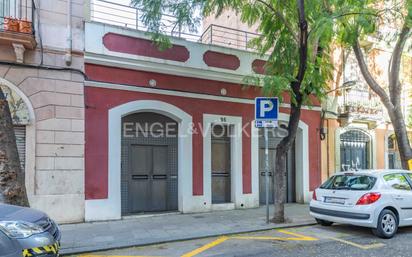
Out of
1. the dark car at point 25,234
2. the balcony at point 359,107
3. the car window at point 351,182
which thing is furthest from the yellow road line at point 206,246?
the balcony at point 359,107

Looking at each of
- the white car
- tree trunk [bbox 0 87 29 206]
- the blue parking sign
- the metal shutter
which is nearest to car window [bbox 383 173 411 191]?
the white car

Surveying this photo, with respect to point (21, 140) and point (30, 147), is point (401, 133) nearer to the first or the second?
point (30, 147)

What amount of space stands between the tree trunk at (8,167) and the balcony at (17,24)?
2560 mm

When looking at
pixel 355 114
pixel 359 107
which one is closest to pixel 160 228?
pixel 355 114

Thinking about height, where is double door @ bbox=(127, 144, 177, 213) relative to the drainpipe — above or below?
below

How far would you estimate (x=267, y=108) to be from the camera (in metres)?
8.90

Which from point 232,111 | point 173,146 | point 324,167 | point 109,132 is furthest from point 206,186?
point 324,167

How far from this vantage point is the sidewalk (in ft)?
23.4

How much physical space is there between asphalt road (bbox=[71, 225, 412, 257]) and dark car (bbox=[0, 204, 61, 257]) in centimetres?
192

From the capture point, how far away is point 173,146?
10.7 m

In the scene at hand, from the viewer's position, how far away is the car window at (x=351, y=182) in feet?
26.2

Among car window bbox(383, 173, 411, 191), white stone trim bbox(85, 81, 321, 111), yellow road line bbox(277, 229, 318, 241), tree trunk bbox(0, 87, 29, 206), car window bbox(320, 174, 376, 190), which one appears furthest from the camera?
white stone trim bbox(85, 81, 321, 111)

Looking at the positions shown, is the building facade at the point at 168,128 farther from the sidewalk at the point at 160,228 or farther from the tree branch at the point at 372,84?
the tree branch at the point at 372,84

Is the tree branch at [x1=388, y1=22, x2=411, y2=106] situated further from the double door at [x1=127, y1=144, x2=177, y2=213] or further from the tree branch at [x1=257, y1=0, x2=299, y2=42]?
the double door at [x1=127, y1=144, x2=177, y2=213]
